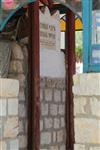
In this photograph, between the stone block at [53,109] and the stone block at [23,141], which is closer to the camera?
the stone block at [23,141]

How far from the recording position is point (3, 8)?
654cm

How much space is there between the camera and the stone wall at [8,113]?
638 centimetres

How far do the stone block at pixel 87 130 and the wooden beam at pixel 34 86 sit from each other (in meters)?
2.63

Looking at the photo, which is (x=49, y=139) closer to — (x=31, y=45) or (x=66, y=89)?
(x=66, y=89)

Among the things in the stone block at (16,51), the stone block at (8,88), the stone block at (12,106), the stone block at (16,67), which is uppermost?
the stone block at (16,51)

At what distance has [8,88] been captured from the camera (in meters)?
6.39

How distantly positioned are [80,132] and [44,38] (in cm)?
343

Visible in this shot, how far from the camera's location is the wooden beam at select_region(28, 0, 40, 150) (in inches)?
318

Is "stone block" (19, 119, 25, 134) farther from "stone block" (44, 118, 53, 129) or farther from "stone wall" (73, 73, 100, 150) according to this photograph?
"stone wall" (73, 73, 100, 150)

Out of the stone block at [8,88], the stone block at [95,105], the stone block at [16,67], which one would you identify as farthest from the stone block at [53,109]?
the stone block at [95,105]

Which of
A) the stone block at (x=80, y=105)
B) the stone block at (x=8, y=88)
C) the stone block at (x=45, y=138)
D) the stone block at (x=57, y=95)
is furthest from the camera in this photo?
the stone block at (x=57, y=95)

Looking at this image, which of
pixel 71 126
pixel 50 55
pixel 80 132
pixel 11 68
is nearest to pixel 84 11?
pixel 80 132

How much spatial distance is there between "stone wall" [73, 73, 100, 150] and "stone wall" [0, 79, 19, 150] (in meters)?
1.14

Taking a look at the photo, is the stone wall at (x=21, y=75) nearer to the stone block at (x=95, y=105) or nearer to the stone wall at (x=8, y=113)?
the stone wall at (x=8, y=113)
